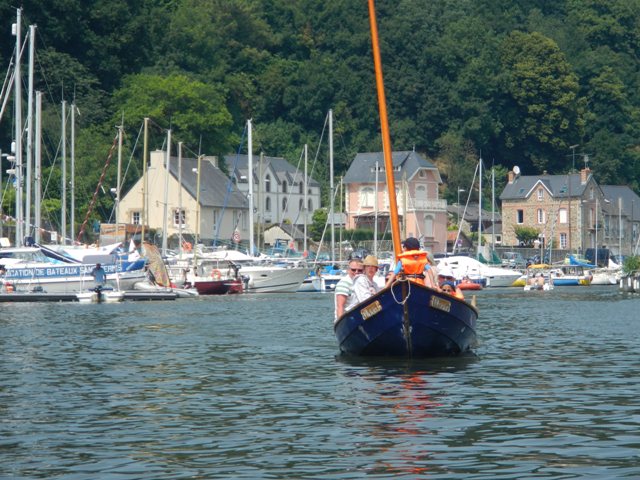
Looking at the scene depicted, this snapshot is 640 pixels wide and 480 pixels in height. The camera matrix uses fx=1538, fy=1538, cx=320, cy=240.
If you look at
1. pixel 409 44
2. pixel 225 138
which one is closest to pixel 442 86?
pixel 409 44

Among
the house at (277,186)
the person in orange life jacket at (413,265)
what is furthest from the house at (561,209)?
the person in orange life jacket at (413,265)

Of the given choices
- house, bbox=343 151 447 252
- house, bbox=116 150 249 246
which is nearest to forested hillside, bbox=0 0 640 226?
house, bbox=343 151 447 252

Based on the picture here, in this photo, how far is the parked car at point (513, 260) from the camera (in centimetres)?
12838

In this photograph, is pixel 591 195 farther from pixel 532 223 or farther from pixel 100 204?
pixel 100 204

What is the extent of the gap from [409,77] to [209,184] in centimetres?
4310

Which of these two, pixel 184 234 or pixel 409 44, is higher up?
pixel 409 44

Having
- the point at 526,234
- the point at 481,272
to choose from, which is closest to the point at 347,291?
the point at 481,272

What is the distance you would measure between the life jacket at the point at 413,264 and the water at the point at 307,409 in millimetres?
1832

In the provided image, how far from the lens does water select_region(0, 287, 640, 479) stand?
18719mm

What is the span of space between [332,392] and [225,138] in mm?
111057

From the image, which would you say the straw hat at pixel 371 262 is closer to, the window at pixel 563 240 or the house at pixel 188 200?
the house at pixel 188 200

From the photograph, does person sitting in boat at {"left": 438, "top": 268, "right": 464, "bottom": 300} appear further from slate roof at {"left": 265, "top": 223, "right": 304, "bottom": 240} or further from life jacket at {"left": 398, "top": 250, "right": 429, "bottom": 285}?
slate roof at {"left": 265, "top": 223, "right": 304, "bottom": 240}

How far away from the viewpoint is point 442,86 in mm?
166125

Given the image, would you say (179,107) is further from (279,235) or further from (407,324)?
(407,324)
